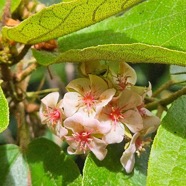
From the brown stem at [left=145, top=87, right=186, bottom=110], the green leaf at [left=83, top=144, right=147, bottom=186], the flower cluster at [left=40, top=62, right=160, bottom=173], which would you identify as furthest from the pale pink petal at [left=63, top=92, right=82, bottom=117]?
the brown stem at [left=145, top=87, right=186, bottom=110]

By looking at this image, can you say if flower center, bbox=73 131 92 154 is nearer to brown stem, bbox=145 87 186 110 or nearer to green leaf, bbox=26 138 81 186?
green leaf, bbox=26 138 81 186

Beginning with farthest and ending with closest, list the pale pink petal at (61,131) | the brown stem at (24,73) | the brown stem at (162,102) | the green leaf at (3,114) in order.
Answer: the brown stem at (24,73) < the brown stem at (162,102) < the pale pink petal at (61,131) < the green leaf at (3,114)

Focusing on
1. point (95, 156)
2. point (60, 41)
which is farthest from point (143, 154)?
point (60, 41)

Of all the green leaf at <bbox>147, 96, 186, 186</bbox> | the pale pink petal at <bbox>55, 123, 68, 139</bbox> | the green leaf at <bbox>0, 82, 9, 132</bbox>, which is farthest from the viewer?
the pale pink petal at <bbox>55, 123, 68, 139</bbox>

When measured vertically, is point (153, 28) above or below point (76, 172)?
above

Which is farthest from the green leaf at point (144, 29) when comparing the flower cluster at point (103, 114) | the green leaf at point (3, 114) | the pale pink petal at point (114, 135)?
the green leaf at point (3, 114)

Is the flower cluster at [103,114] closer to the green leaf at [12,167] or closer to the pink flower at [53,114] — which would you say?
the pink flower at [53,114]

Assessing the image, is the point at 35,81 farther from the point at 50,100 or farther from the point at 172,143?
the point at 172,143
